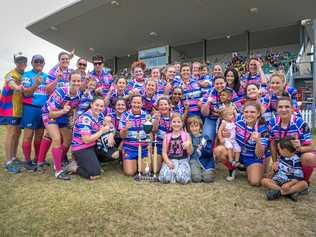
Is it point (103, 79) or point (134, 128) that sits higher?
point (103, 79)

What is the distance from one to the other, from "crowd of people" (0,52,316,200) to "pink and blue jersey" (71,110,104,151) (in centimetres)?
2

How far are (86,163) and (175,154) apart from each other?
1.45m

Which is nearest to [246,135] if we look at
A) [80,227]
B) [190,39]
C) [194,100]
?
[194,100]

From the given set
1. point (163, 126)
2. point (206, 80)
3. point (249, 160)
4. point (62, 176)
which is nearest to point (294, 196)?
point (249, 160)

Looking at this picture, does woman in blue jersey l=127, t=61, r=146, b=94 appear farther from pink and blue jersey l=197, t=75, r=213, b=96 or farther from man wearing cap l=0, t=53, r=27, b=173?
man wearing cap l=0, t=53, r=27, b=173

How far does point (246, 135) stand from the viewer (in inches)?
203

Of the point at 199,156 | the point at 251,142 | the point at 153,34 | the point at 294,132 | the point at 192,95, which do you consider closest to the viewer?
the point at 294,132

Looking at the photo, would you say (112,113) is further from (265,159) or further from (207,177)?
(265,159)

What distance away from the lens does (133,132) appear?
5664 millimetres

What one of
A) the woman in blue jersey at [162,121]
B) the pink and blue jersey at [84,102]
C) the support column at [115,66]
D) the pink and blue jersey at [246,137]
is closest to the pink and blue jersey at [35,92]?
the pink and blue jersey at [84,102]

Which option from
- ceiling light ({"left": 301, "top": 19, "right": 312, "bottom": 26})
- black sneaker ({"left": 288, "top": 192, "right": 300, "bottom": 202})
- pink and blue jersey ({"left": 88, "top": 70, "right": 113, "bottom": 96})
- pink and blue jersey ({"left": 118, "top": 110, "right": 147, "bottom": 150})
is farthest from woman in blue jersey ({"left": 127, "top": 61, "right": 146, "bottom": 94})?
ceiling light ({"left": 301, "top": 19, "right": 312, "bottom": 26})

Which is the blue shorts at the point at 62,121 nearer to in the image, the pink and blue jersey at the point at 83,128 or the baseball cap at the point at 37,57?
the pink and blue jersey at the point at 83,128

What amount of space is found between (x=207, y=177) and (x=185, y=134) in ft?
2.55

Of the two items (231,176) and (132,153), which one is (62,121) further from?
(231,176)
